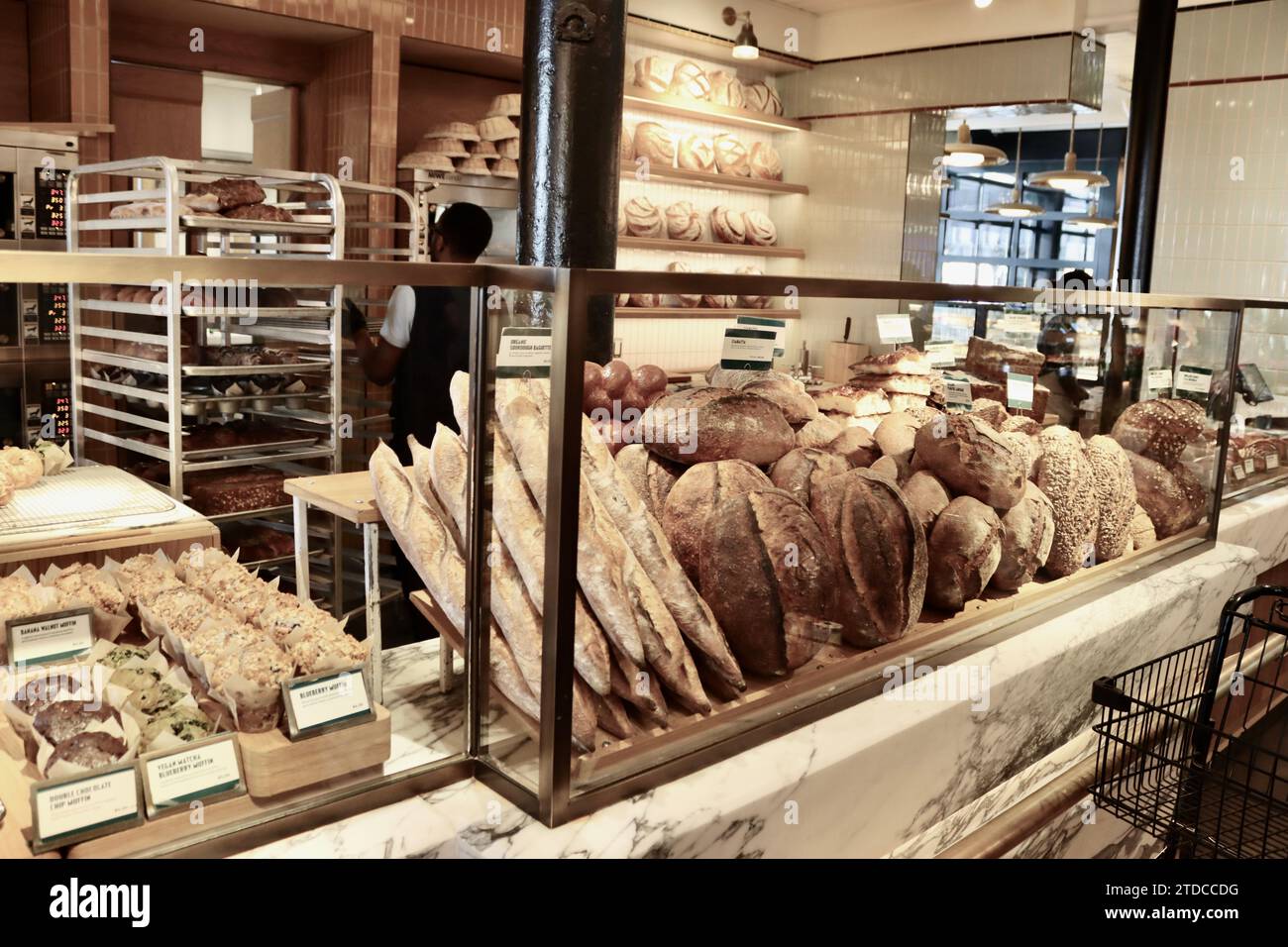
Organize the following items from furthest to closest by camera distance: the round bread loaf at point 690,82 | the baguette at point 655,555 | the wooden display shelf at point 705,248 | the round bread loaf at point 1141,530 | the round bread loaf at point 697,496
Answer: the round bread loaf at point 690,82
the wooden display shelf at point 705,248
the round bread loaf at point 1141,530
the round bread loaf at point 697,496
the baguette at point 655,555

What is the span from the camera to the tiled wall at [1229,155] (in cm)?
560

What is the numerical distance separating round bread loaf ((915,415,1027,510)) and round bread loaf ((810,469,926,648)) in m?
0.25

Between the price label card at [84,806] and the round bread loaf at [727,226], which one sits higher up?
the round bread loaf at [727,226]

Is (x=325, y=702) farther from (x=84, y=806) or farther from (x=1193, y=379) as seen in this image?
(x=1193, y=379)

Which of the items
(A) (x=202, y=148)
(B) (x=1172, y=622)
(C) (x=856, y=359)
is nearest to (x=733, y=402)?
(C) (x=856, y=359)

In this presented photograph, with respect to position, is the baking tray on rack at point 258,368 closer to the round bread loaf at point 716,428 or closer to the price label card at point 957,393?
the round bread loaf at point 716,428

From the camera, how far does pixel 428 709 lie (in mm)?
1470

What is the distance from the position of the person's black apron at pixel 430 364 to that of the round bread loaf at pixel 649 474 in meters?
0.34

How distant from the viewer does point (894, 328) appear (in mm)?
2014

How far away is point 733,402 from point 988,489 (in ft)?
1.78

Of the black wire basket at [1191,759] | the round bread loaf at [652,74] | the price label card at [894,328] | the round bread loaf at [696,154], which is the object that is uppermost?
the round bread loaf at [652,74]

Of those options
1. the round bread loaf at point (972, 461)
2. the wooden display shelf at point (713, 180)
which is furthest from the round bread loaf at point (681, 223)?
the round bread loaf at point (972, 461)

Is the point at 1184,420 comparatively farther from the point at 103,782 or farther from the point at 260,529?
the point at 103,782

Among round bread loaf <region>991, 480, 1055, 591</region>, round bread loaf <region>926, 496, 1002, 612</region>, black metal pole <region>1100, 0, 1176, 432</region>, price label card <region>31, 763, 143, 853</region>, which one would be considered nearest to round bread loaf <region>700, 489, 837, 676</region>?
round bread loaf <region>926, 496, 1002, 612</region>
